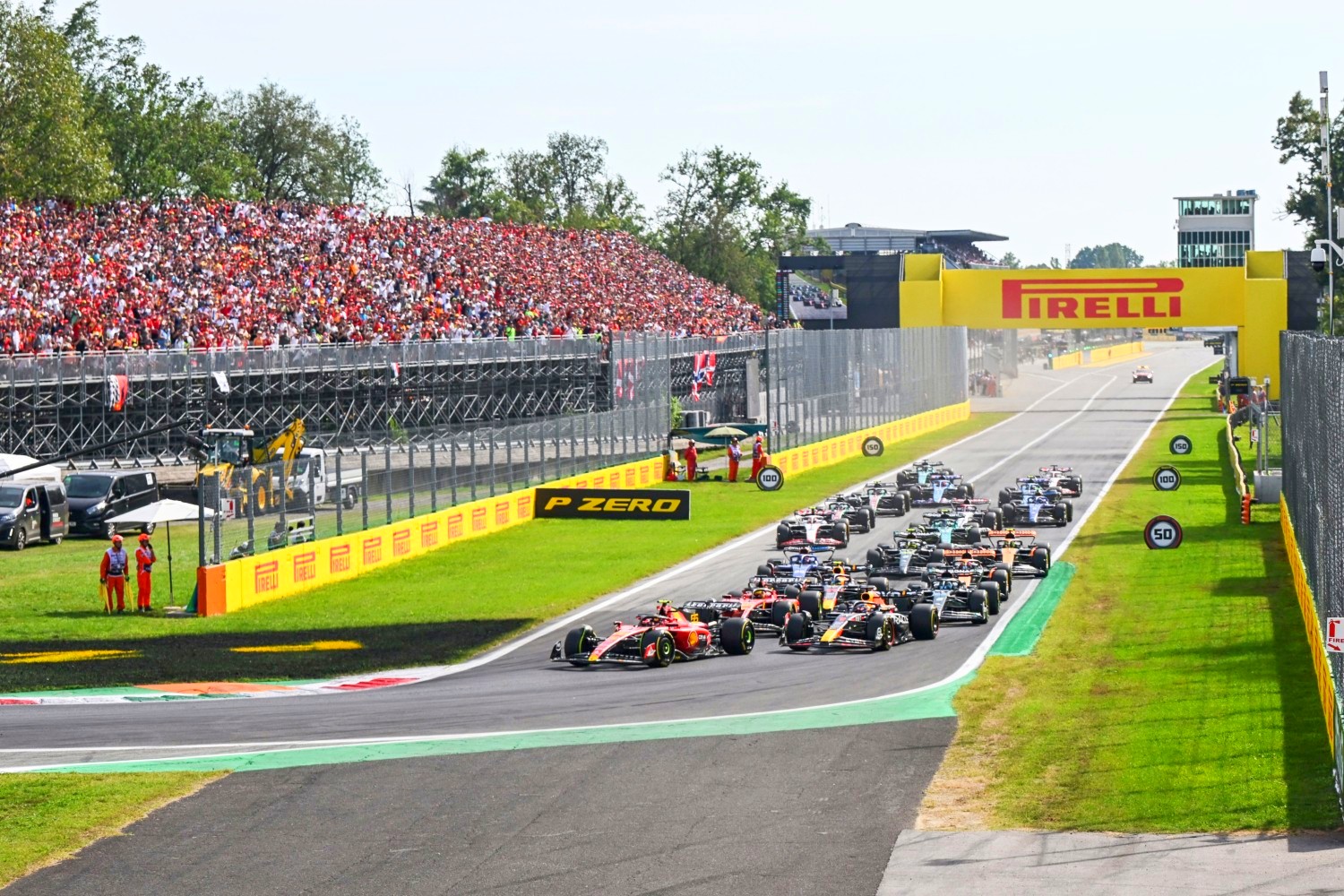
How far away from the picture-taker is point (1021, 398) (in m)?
109

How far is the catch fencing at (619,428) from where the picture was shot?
32094mm

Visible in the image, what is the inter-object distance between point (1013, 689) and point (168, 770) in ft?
33.0

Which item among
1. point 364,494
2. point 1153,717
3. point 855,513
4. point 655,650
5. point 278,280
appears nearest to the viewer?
point 1153,717

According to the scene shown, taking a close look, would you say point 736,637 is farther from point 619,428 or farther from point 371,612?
point 619,428

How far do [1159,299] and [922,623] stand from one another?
5555 centimetres

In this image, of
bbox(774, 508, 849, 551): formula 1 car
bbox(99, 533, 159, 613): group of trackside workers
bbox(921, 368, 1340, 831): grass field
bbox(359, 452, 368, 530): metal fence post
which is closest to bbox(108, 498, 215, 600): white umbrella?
bbox(99, 533, 159, 613): group of trackside workers

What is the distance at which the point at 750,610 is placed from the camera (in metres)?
26.7

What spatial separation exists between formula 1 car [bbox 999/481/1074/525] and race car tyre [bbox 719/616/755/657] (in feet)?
56.4

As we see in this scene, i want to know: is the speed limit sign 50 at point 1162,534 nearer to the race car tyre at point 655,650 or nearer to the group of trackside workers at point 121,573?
the race car tyre at point 655,650

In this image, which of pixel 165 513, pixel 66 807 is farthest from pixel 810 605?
pixel 66 807

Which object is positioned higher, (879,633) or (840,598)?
(840,598)

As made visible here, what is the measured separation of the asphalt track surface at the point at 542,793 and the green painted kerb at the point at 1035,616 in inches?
22.5

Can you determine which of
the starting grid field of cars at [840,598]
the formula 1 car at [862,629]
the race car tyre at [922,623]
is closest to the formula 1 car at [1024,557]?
the starting grid field of cars at [840,598]

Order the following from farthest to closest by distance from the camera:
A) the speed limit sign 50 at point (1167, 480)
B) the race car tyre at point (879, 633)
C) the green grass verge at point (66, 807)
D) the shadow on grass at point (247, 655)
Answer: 1. the speed limit sign 50 at point (1167, 480)
2. the race car tyre at point (879, 633)
3. the shadow on grass at point (247, 655)
4. the green grass verge at point (66, 807)
